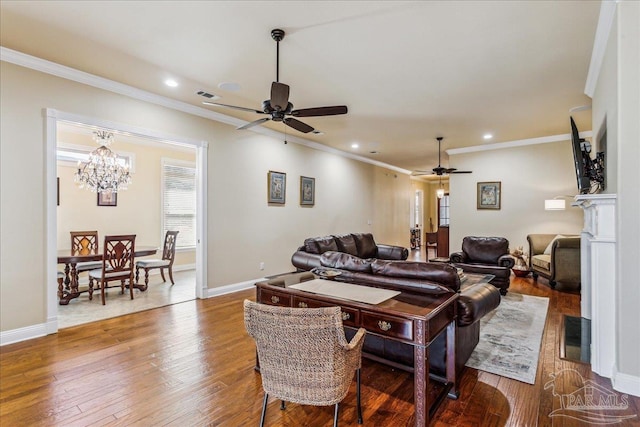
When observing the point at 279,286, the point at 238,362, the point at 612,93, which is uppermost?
the point at 612,93

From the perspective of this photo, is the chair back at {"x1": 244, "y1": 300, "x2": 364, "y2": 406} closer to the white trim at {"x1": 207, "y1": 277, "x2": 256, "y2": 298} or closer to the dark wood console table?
the dark wood console table

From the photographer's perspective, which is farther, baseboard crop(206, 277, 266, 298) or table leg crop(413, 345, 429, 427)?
baseboard crop(206, 277, 266, 298)

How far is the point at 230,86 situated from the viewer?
12.9 feet

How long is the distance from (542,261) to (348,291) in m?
5.27

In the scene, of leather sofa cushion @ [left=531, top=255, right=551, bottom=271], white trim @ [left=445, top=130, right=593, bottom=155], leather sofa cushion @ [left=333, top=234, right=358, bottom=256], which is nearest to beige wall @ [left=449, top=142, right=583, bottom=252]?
white trim @ [left=445, top=130, right=593, bottom=155]

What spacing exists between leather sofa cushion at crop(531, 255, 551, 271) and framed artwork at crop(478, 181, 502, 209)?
152cm

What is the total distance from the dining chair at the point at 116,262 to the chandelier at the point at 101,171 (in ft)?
4.16

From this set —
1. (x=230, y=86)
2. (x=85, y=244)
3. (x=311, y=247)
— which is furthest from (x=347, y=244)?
(x=85, y=244)

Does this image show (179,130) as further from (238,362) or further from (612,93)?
(612,93)

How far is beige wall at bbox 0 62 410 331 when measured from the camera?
315cm

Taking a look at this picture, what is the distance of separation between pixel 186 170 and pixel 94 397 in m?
5.78

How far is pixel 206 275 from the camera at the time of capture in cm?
484

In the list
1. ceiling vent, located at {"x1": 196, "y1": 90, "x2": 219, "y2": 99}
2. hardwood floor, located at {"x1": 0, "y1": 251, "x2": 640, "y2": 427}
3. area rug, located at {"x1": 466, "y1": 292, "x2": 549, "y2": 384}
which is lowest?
hardwood floor, located at {"x1": 0, "y1": 251, "x2": 640, "y2": 427}

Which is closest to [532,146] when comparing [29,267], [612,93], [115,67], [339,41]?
[612,93]
